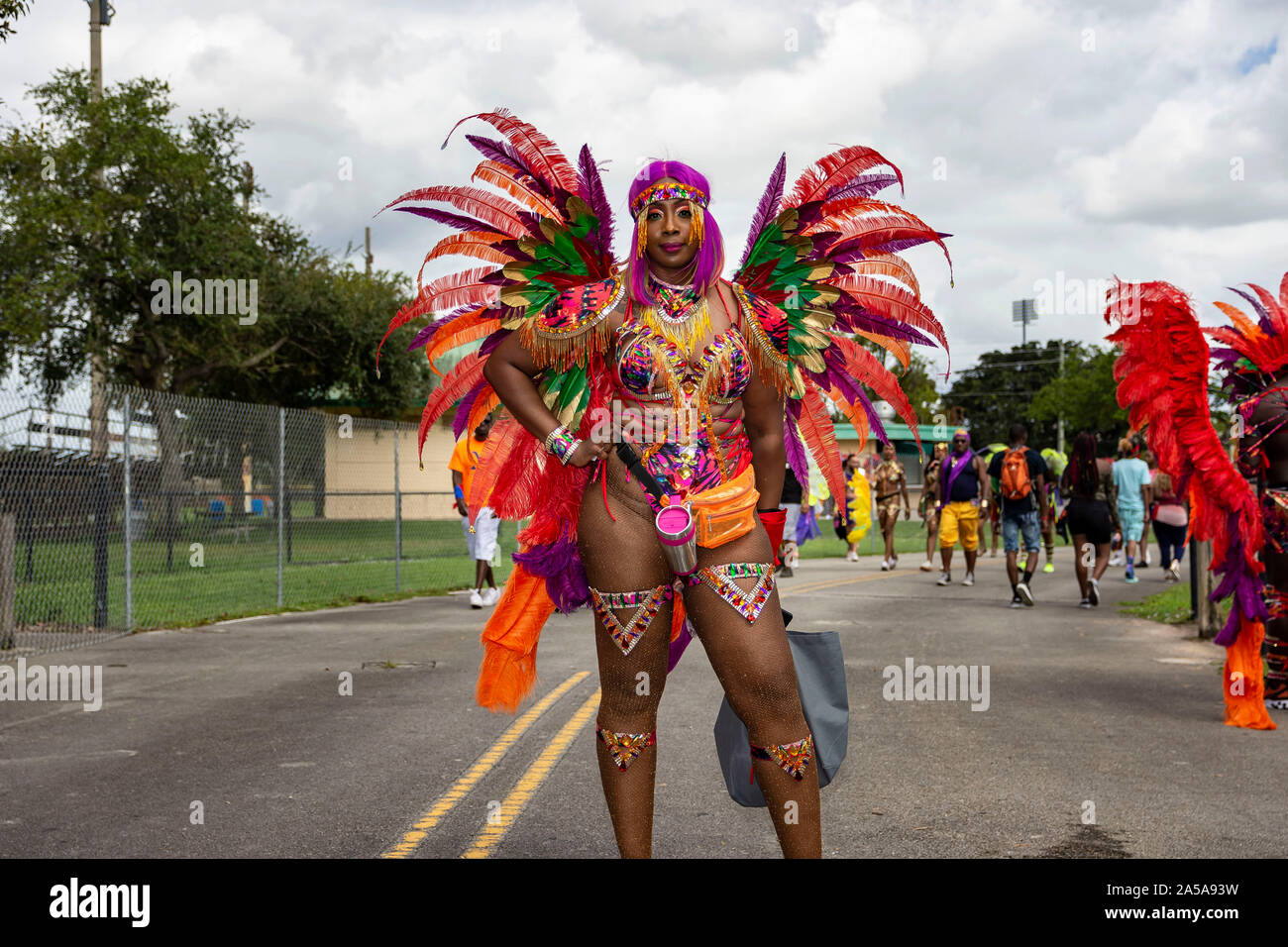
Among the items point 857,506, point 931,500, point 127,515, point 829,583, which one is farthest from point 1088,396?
point 127,515

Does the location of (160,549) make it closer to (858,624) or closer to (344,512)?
(344,512)

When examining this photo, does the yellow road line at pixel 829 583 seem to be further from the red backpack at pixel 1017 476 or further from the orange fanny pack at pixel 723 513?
the orange fanny pack at pixel 723 513

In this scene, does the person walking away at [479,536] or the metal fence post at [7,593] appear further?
the person walking away at [479,536]

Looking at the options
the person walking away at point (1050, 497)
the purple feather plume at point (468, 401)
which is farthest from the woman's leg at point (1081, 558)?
the purple feather plume at point (468, 401)

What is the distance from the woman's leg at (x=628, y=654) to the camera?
375cm

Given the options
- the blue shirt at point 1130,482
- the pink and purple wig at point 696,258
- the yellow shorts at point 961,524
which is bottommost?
the yellow shorts at point 961,524

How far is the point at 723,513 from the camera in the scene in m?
3.71

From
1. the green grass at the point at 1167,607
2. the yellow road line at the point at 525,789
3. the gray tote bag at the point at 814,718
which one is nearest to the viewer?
the gray tote bag at the point at 814,718

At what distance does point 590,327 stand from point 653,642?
3.22ft

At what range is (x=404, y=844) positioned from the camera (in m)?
4.68

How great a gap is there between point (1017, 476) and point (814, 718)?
11.3 metres

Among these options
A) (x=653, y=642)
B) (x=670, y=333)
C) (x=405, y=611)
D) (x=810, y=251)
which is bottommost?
(x=405, y=611)
